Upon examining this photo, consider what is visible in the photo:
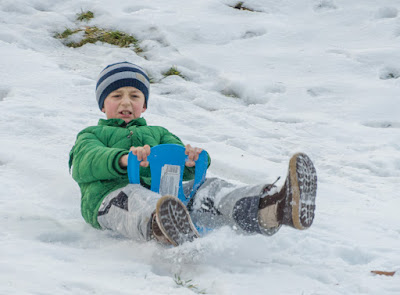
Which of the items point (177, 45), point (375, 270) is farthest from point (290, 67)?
point (375, 270)

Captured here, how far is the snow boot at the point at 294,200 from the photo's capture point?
2.05 meters

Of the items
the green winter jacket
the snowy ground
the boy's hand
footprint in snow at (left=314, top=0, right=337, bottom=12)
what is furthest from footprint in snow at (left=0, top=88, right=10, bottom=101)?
footprint in snow at (left=314, top=0, right=337, bottom=12)

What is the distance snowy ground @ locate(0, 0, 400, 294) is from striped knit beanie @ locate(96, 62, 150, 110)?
0.58m

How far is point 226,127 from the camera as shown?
456 cm

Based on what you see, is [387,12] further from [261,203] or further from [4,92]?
[261,203]

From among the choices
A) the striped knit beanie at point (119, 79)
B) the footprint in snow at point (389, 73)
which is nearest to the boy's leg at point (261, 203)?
the striped knit beanie at point (119, 79)

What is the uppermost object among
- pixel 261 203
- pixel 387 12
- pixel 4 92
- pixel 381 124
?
pixel 387 12

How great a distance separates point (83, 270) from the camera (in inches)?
74.5

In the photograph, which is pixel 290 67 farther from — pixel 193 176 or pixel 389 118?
pixel 193 176

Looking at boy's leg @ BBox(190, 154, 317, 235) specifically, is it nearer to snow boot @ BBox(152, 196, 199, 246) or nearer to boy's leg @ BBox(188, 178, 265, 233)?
boy's leg @ BBox(188, 178, 265, 233)

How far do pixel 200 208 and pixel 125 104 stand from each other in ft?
3.11

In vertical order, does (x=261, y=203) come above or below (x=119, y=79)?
below

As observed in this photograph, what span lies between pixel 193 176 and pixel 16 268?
128cm

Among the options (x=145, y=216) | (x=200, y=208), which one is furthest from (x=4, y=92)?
(x=145, y=216)
